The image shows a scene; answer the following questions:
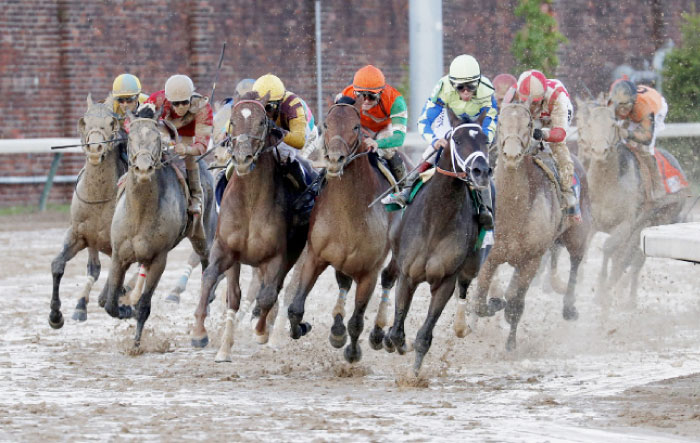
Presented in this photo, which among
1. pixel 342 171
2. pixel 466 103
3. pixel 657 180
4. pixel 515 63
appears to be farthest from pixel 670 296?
pixel 515 63

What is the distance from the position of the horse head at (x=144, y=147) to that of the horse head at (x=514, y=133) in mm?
2584

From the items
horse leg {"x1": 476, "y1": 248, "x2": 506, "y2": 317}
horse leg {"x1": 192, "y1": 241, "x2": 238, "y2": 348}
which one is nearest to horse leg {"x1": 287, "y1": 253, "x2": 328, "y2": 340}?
horse leg {"x1": 192, "y1": 241, "x2": 238, "y2": 348}

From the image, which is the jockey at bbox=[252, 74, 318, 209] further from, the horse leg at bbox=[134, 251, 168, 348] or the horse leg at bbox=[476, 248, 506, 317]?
the horse leg at bbox=[476, 248, 506, 317]

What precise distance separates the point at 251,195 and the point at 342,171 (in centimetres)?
73

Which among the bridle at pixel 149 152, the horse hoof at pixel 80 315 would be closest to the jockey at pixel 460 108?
the bridle at pixel 149 152

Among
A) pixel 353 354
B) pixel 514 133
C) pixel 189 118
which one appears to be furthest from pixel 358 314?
pixel 189 118

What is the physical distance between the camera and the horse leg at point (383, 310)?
10.1 m

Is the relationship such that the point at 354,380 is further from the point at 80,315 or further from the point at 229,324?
the point at 80,315

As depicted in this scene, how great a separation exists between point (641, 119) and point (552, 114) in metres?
2.58

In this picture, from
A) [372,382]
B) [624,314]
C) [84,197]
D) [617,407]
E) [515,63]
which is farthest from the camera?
[515,63]

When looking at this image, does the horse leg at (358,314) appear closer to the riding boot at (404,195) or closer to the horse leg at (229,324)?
the riding boot at (404,195)

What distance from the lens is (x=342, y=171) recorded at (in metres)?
9.64

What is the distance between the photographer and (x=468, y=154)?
9.18m

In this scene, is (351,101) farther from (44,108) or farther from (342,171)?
(44,108)
